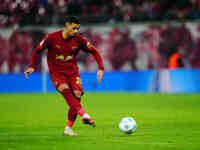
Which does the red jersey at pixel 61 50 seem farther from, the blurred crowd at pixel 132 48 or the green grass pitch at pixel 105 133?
the blurred crowd at pixel 132 48

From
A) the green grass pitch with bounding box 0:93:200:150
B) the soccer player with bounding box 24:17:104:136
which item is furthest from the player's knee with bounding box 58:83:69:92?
the green grass pitch with bounding box 0:93:200:150

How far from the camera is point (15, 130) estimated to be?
11305 millimetres

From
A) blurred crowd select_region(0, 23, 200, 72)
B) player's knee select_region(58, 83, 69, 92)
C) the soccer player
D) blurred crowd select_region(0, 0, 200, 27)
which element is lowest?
blurred crowd select_region(0, 23, 200, 72)

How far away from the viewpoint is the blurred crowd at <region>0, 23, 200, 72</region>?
33.9m

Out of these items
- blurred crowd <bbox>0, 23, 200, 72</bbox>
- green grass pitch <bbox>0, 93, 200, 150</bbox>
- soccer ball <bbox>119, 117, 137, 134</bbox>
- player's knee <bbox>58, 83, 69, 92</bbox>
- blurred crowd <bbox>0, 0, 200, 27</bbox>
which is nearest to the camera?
green grass pitch <bbox>0, 93, 200, 150</bbox>

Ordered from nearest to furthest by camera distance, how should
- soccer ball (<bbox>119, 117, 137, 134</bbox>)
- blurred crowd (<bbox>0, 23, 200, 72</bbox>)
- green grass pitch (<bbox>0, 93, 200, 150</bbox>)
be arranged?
green grass pitch (<bbox>0, 93, 200, 150</bbox>), soccer ball (<bbox>119, 117, 137, 134</bbox>), blurred crowd (<bbox>0, 23, 200, 72</bbox>)

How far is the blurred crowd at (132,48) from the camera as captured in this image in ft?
111

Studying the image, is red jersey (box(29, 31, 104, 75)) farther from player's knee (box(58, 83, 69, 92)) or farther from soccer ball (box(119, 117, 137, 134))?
soccer ball (box(119, 117, 137, 134))

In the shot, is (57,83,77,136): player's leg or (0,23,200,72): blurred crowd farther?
(0,23,200,72): blurred crowd

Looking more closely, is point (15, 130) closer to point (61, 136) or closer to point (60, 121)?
point (61, 136)

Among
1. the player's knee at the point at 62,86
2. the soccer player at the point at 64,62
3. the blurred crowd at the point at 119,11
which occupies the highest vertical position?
the blurred crowd at the point at 119,11

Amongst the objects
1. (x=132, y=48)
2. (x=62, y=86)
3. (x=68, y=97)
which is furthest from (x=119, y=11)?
(x=68, y=97)

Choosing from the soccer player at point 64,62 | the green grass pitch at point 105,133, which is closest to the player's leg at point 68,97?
the soccer player at point 64,62

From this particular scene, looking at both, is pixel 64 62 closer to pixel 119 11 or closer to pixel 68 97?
pixel 68 97
